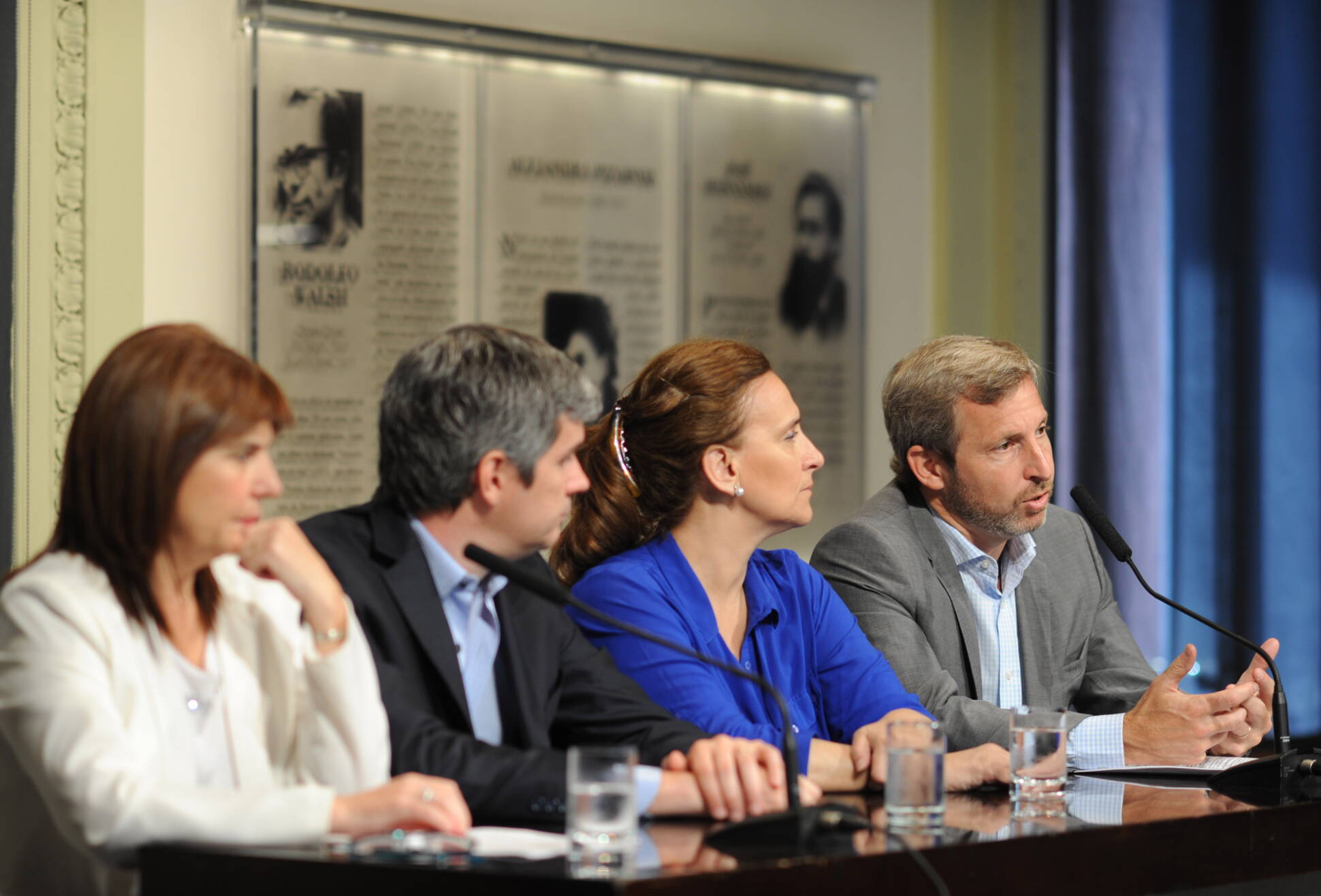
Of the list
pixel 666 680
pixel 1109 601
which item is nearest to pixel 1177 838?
pixel 666 680

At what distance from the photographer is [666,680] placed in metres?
2.20

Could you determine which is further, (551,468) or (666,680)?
(666,680)

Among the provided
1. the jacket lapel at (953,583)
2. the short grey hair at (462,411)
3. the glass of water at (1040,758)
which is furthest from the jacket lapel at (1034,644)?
the short grey hair at (462,411)

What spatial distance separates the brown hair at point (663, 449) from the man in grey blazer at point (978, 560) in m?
0.43

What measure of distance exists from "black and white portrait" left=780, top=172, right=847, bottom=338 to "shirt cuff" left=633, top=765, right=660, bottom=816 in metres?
2.71

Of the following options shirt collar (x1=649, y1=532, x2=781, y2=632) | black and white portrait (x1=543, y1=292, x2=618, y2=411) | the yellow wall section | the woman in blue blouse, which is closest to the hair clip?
the woman in blue blouse

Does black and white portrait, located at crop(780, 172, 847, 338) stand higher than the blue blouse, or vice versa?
black and white portrait, located at crop(780, 172, 847, 338)

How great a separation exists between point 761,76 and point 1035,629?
2.13m

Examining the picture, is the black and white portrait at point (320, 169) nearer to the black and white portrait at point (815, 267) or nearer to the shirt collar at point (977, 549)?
the black and white portrait at point (815, 267)

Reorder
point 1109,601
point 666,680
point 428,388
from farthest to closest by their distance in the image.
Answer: point 1109,601, point 666,680, point 428,388

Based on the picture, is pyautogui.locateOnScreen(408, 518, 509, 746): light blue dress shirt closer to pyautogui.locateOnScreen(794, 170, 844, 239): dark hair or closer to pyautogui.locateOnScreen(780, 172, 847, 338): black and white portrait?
pyautogui.locateOnScreen(780, 172, 847, 338): black and white portrait

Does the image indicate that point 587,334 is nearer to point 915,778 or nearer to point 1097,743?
point 1097,743

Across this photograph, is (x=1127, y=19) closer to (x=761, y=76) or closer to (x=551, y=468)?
(x=761, y=76)

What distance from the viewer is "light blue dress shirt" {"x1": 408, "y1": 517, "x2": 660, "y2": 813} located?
6.44ft
